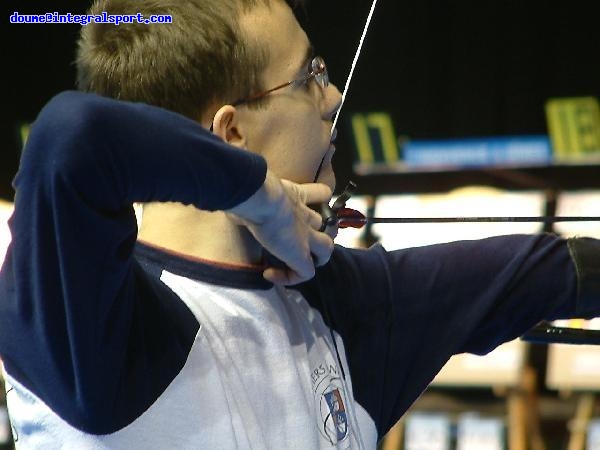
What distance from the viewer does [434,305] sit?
125 cm

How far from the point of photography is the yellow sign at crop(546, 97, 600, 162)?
10.1 feet

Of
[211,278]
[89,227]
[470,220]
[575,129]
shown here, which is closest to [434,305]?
[470,220]

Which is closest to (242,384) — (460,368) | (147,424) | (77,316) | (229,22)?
(147,424)

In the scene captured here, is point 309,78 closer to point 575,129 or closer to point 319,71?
point 319,71

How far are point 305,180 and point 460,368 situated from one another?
6.86 feet

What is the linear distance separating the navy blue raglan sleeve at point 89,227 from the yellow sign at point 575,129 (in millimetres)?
2270

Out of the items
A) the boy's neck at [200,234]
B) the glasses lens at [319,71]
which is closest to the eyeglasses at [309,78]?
the glasses lens at [319,71]

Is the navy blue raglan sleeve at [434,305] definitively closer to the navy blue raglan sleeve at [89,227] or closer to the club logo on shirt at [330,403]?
the club logo on shirt at [330,403]

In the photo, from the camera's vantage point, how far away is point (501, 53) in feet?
10.4

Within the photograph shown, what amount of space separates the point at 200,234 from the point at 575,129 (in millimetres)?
2132

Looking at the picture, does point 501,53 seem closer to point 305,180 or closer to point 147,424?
point 305,180

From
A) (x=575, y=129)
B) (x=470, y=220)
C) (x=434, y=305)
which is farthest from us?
(x=575, y=129)

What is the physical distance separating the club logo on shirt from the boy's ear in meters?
0.24

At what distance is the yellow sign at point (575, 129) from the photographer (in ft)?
10.1
